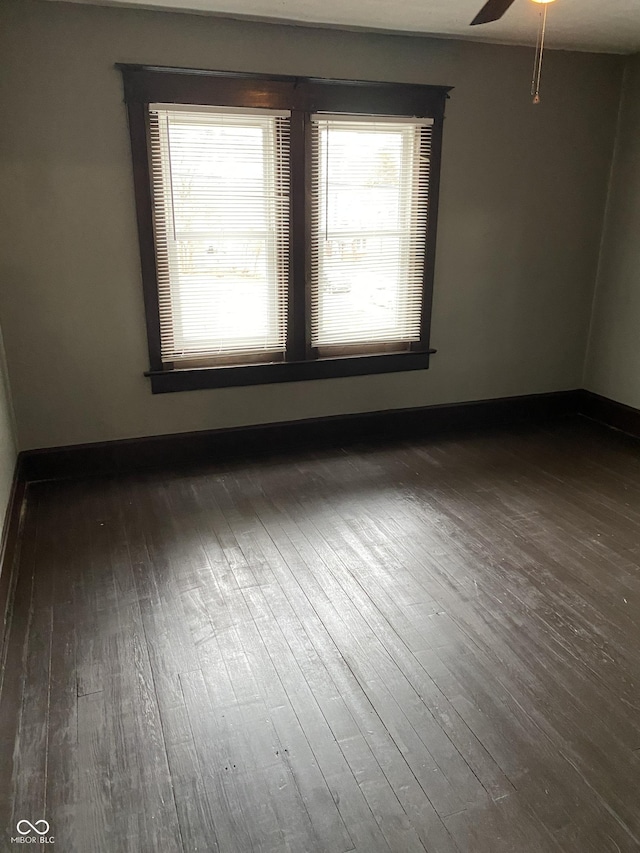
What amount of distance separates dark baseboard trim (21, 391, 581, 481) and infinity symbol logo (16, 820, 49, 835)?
2336mm

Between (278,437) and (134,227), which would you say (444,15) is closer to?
(134,227)

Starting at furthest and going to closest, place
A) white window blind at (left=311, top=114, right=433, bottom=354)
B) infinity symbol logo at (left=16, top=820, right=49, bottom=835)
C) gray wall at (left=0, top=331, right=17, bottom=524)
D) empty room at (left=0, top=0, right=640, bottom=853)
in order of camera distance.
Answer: white window blind at (left=311, top=114, right=433, bottom=354) → gray wall at (left=0, top=331, right=17, bottom=524) → empty room at (left=0, top=0, right=640, bottom=853) → infinity symbol logo at (left=16, top=820, right=49, bottom=835)

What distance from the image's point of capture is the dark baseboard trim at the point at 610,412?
4.48 m

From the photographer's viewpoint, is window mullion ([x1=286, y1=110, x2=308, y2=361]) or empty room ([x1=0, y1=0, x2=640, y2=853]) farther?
window mullion ([x1=286, y1=110, x2=308, y2=361])

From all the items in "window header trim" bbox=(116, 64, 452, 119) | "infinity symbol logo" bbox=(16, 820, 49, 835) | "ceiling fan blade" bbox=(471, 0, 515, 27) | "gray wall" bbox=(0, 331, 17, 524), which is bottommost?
"infinity symbol logo" bbox=(16, 820, 49, 835)

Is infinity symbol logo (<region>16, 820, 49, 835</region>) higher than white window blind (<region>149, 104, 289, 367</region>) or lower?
lower

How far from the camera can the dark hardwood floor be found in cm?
165

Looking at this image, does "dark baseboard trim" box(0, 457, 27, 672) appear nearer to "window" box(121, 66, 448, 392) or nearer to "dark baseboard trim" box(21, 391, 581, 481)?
"dark baseboard trim" box(21, 391, 581, 481)

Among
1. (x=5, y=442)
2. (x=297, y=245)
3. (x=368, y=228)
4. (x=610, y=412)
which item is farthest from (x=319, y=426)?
(x=610, y=412)

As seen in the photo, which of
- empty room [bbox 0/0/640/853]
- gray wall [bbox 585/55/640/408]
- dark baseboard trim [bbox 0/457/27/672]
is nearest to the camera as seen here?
empty room [bbox 0/0/640/853]

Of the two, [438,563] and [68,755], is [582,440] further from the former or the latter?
[68,755]

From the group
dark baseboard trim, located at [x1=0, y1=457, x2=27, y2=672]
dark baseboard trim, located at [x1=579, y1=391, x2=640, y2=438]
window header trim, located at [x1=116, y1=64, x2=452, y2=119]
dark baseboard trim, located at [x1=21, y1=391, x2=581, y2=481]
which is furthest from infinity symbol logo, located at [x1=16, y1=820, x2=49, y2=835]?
dark baseboard trim, located at [x1=579, y1=391, x2=640, y2=438]

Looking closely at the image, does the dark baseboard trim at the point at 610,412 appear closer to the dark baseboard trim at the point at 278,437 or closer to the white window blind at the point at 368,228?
the dark baseboard trim at the point at 278,437

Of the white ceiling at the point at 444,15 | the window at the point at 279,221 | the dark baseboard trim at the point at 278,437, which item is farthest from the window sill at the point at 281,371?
the white ceiling at the point at 444,15
